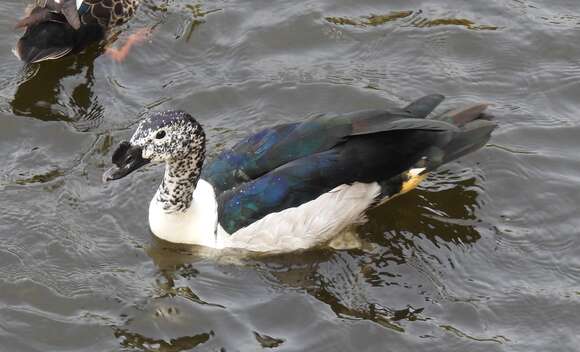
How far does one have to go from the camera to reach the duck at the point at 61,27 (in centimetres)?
998

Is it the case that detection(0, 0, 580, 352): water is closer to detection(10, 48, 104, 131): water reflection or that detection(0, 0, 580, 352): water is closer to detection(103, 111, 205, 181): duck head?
detection(10, 48, 104, 131): water reflection

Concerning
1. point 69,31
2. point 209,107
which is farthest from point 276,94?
point 69,31

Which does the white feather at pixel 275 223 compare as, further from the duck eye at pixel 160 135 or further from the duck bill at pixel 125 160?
the duck eye at pixel 160 135

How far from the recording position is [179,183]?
328 inches

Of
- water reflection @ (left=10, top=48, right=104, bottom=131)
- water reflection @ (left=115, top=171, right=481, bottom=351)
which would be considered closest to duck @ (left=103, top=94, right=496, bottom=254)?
water reflection @ (left=115, top=171, right=481, bottom=351)

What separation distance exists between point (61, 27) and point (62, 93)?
60cm

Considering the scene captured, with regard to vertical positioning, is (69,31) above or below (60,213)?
above

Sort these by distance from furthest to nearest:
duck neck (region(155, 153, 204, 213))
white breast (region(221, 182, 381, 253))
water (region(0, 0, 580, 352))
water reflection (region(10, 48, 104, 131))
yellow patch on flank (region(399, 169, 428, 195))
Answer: water reflection (region(10, 48, 104, 131)), yellow patch on flank (region(399, 169, 428, 195)), duck neck (region(155, 153, 204, 213)), white breast (region(221, 182, 381, 253)), water (region(0, 0, 580, 352))

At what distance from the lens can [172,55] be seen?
1049 cm

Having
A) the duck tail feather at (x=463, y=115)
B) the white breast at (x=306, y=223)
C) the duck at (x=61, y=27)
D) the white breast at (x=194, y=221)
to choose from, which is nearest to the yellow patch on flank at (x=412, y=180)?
the white breast at (x=306, y=223)

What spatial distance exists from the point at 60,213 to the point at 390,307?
2710mm

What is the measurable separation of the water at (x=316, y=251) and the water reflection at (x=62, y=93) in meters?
0.02

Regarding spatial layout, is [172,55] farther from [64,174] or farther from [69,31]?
[64,174]

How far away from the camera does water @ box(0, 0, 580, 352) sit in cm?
776
